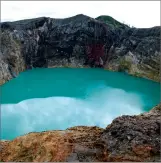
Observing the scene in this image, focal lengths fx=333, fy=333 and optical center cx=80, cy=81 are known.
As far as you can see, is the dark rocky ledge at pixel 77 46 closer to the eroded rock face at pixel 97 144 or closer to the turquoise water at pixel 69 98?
the turquoise water at pixel 69 98

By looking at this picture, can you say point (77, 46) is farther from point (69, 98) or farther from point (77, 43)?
point (69, 98)

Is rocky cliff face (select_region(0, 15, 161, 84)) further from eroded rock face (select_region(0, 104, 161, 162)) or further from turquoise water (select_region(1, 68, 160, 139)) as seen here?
eroded rock face (select_region(0, 104, 161, 162))

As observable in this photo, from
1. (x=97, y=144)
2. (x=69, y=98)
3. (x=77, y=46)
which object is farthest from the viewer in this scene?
(x=77, y=46)

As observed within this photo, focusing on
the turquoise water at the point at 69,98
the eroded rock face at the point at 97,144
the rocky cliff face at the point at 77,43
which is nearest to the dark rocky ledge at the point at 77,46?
the rocky cliff face at the point at 77,43

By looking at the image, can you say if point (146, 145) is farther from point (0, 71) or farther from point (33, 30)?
point (33, 30)

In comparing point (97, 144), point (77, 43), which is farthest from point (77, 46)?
point (97, 144)

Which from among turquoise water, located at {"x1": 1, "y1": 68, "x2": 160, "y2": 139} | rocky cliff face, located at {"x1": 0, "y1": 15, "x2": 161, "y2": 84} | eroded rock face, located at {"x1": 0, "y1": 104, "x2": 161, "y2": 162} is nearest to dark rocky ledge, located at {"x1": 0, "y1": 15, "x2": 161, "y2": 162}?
rocky cliff face, located at {"x1": 0, "y1": 15, "x2": 161, "y2": 84}

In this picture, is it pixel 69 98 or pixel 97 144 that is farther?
pixel 69 98
